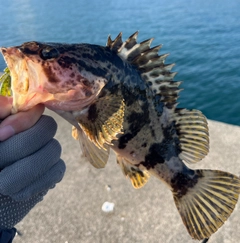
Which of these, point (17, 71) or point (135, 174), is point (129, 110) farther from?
point (17, 71)

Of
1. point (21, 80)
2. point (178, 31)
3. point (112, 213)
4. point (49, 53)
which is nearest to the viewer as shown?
point (21, 80)

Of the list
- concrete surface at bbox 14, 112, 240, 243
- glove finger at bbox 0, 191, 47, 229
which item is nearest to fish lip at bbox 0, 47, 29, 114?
glove finger at bbox 0, 191, 47, 229

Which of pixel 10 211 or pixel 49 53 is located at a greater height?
pixel 49 53

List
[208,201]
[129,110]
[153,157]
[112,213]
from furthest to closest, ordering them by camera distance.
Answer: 1. [112,213]
2. [208,201]
3. [153,157]
4. [129,110]

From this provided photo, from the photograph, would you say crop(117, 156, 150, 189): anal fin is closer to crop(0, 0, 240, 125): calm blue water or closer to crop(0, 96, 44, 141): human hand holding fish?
crop(0, 96, 44, 141): human hand holding fish

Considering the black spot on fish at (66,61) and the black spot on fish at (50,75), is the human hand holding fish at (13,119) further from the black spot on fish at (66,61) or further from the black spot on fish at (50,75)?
the black spot on fish at (66,61)

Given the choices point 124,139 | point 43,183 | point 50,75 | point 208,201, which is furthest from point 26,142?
point 208,201

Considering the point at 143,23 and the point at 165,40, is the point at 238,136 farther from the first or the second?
the point at 143,23
